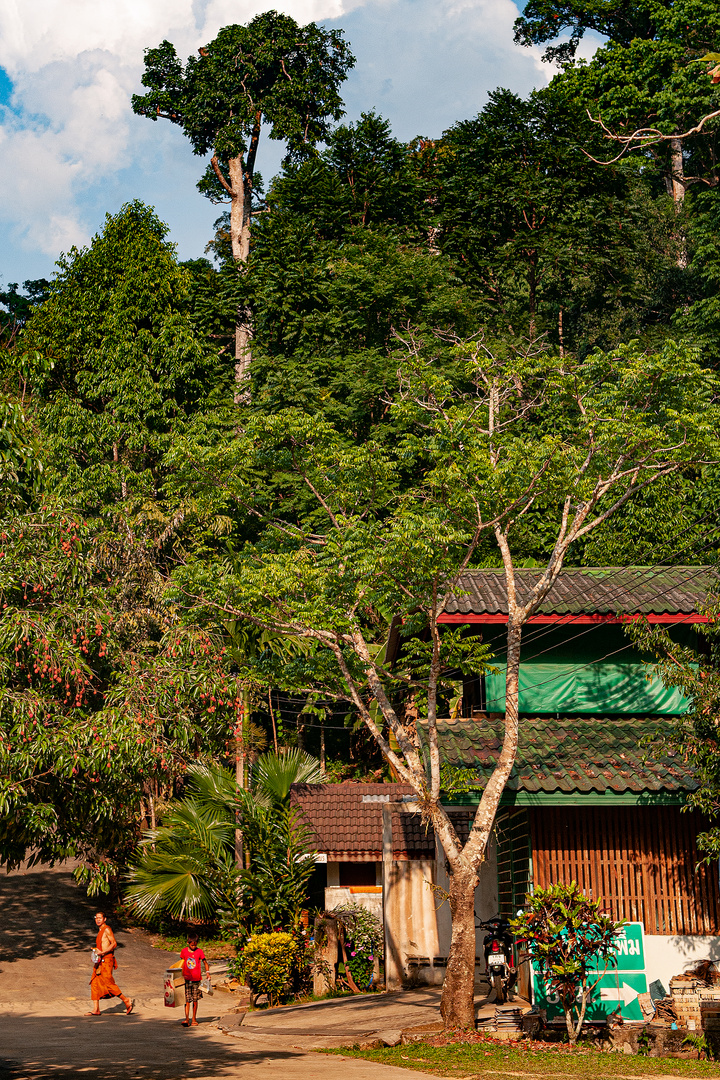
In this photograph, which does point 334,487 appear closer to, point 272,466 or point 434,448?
point 272,466

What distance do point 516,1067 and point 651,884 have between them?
3920 millimetres

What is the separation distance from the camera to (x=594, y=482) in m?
14.9

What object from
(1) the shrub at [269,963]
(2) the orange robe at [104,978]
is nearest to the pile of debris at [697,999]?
(1) the shrub at [269,963]

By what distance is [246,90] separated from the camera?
126 ft

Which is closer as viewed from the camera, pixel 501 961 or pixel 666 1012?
pixel 666 1012

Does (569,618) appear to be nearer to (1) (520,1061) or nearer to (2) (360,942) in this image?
(1) (520,1061)

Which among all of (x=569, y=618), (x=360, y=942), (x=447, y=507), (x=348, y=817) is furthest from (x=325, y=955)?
(x=447, y=507)

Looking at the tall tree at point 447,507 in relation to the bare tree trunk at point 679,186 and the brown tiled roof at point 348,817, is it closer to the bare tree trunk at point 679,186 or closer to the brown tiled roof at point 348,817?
the brown tiled roof at point 348,817

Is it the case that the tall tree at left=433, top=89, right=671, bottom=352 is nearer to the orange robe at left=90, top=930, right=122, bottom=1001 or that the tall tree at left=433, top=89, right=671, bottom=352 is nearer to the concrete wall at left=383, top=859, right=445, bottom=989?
the concrete wall at left=383, top=859, right=445, bottom=989

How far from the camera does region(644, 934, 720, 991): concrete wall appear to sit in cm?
1337

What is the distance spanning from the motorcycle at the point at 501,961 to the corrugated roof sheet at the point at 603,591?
482cm

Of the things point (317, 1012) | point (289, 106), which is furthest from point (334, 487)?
point (289, 106)

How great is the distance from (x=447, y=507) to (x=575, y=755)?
152 inches

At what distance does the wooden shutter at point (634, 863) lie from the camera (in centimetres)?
1362
